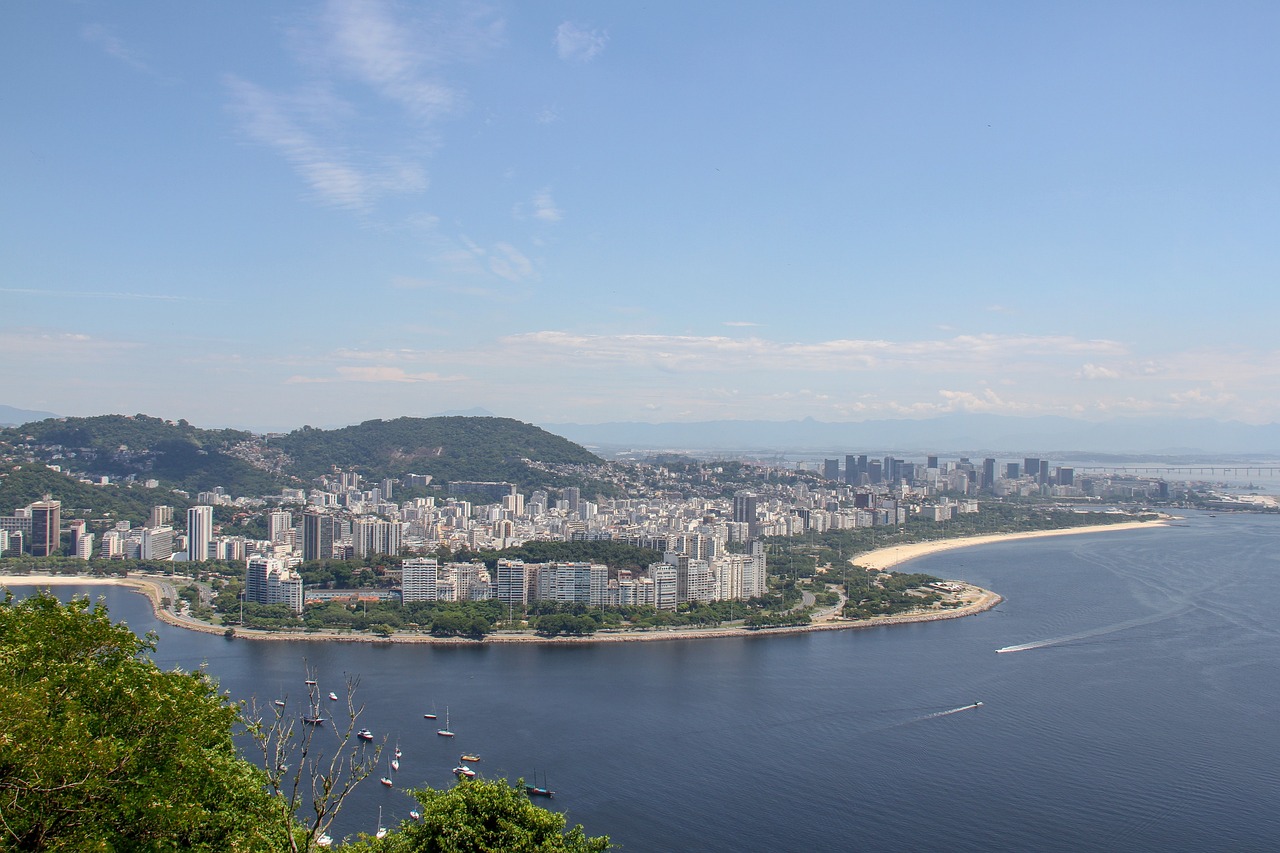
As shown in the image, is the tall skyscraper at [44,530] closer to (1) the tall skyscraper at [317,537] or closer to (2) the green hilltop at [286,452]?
(1) the tall skyscraper at [317,537]

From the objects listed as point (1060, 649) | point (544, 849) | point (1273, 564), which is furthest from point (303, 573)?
point (1273, 564)

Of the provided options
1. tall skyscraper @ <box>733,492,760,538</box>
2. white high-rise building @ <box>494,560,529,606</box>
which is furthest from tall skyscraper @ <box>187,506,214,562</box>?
tall skyscraper @ <box>733,492,760,538</box>

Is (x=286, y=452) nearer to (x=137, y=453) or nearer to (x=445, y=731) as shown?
(x=137, y=453)

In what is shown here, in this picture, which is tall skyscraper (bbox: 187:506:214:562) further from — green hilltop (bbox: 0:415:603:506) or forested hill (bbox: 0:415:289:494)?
forested hill (bbox: 0:415:289:494)

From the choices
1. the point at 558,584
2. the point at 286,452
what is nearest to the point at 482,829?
the point at 558,584

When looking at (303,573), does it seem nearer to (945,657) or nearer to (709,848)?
(945,657)

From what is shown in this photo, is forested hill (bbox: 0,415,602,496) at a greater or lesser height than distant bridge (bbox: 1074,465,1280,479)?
greater

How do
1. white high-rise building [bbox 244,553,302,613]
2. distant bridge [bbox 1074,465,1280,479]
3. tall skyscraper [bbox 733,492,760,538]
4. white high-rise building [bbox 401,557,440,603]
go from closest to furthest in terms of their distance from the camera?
white high-rise building [bbox 244,553,302,613] < white high-rise building [bbox 401,557,440,603] < tall skyscraper [bbox 733,492,760,538] < distant bridge [bbox 1074,465,1280,479]

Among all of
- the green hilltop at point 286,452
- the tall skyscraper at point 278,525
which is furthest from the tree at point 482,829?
the green hilltop at point 286,452
